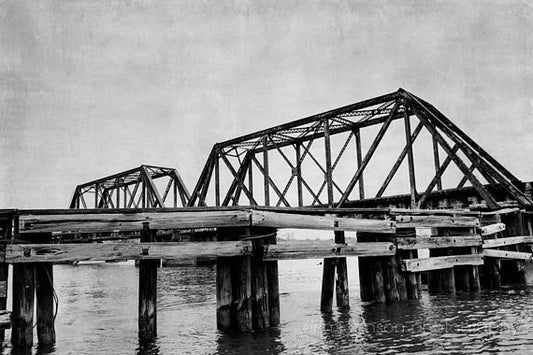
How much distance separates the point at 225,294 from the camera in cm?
965

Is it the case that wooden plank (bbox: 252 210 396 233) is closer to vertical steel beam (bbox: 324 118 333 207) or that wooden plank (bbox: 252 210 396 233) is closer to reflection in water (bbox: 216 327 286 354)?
reflection in water (bbox: 216 327 286 354)

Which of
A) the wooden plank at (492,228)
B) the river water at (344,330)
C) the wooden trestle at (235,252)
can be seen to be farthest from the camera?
the wooden plank at (492,228)

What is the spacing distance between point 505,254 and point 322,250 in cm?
744

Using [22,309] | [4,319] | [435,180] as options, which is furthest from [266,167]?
[4,319]

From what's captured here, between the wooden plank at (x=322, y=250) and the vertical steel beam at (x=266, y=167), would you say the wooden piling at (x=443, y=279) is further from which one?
the vertical steel beam at (x=266, y=167)

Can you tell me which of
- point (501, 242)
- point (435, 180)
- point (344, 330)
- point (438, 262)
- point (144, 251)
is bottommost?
point (344, 330)

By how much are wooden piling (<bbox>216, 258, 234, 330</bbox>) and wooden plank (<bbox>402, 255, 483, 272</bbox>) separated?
5449 millimetres

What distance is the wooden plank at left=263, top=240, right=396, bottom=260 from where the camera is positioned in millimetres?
10250

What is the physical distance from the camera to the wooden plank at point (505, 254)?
15.1 metres

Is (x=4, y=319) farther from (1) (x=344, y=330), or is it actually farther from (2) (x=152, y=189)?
(2) (x=152, y=189)

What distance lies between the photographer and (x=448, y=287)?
14680 mm

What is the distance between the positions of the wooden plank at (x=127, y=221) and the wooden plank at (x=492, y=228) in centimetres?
891

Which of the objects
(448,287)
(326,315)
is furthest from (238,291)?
(448,287)

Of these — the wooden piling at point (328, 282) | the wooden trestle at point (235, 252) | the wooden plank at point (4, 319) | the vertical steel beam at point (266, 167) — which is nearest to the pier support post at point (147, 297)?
the wooden trestle at point (235, 252)
